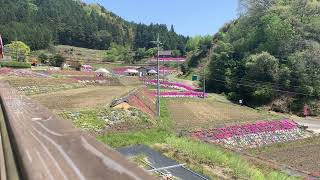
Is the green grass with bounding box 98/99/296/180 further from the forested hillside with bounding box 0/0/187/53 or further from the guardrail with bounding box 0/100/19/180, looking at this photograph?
the forested hillside with bounding box 0/0/187/53

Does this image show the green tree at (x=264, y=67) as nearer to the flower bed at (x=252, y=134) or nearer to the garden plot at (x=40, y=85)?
the flower bed at (x=252, y=134)

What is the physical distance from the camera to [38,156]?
1.47 m

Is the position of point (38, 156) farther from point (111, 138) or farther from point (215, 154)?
point (111, 138)

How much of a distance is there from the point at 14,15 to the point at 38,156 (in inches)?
6366

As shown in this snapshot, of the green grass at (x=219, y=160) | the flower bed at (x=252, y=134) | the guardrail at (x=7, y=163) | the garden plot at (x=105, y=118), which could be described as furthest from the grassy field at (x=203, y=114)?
the guardrail at (x=7, y=163)

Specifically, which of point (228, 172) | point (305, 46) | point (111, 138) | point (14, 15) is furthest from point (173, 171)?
point (14, 15)

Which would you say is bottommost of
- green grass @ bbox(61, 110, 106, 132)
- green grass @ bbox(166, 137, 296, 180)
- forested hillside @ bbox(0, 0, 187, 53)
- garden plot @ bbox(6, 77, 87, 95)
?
green grass @ bbox(166, 137, 296, 180)

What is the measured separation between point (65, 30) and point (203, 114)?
125128mm

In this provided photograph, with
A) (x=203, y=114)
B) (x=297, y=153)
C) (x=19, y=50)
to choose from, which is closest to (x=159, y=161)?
(x=297, y=153)

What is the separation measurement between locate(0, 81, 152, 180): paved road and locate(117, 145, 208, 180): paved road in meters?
10.8

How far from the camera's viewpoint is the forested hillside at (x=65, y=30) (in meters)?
130

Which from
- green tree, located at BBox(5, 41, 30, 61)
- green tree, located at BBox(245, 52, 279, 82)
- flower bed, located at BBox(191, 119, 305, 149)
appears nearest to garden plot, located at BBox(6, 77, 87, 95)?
flower bed, located at BBox(191, 119, 305, 149)

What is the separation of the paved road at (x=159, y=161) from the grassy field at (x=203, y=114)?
12.6m

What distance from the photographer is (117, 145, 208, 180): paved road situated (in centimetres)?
1377
